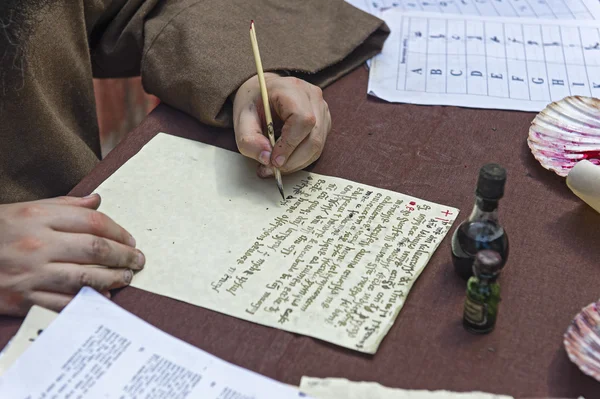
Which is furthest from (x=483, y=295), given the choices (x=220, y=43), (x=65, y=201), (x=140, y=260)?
(x=220, y=43)

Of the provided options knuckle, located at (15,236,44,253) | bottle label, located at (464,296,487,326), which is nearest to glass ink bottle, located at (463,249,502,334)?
bottle label, located at (464,296,487,326)

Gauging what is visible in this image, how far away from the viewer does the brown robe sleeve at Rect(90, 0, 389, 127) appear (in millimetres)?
935

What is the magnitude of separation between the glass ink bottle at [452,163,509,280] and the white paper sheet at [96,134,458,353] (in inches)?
2.0

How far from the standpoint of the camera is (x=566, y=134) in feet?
2.87

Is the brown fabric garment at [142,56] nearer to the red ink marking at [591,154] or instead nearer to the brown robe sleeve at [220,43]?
the brown robe sleeve at [220,43]

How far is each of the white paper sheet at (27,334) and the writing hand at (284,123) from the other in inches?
12.5

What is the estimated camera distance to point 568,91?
39.6 inches

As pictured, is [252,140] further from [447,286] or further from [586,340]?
[586,340]

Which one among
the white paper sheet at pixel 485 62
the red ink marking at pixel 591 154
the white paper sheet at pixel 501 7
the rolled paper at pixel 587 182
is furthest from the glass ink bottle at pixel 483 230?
the white paper sheet at pixel 501 7

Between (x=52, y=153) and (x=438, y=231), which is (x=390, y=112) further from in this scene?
(x=52, y=153)

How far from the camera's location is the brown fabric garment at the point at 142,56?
0.92m

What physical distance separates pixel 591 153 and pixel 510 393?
404 millimetres

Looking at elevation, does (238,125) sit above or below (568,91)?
above

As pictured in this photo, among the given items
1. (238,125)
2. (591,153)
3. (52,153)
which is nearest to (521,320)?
(591,153)
